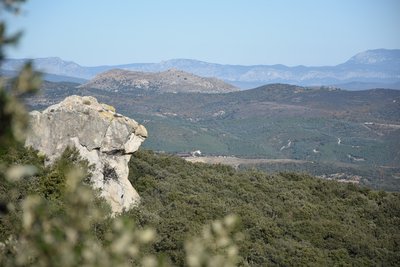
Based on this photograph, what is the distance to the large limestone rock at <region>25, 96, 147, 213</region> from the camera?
26.9 meters

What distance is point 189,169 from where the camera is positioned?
40969 millimetres

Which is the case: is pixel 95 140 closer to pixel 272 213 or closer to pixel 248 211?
pixel 248 211

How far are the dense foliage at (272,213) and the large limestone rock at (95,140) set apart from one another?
1994 millimetres

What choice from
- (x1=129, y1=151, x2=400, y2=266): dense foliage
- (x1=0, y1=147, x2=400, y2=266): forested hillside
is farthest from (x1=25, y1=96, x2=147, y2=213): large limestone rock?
(x1=129, y1=151, x2=400, y2=266): dense foliage

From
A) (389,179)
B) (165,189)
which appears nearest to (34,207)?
(165,189)

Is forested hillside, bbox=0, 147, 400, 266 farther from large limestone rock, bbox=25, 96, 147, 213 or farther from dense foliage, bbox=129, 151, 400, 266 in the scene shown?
large limestone rock, bbox=25, 96, 147, 213

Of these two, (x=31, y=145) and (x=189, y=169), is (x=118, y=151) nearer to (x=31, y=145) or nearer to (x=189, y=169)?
(x=31, y=145)

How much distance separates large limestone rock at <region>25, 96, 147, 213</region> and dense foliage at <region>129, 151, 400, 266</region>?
1.99 metres

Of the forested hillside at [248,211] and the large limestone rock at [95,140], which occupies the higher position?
the large limestone rock at [95,140]

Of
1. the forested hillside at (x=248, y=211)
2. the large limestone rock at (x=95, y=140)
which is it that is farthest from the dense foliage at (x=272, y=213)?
the large limestone rock at (x=95, y=140)

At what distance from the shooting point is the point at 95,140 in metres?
27.8

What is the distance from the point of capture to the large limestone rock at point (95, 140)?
26.9 meters

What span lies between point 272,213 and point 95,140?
1381cm

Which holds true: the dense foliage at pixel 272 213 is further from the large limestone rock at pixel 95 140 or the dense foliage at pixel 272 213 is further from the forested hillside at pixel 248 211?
the large limestone rock at pixel 95 140
